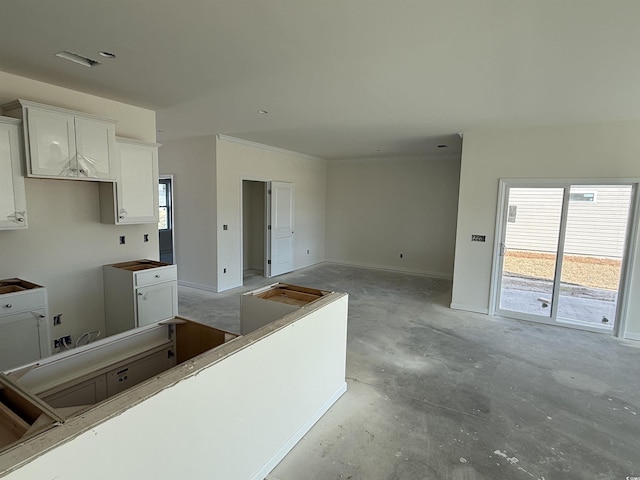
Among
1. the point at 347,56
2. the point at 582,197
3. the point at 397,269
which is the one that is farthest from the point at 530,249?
the point at 347,56

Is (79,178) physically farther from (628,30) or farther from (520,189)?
(520,189)

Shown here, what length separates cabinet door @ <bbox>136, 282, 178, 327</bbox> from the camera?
369 centimetres

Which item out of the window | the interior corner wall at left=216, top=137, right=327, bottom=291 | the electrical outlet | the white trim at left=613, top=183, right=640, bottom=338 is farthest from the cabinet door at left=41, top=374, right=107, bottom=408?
the white trim at left=613, top=183, right=640, bottom=338

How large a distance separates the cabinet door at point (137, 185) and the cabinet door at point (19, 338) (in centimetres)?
124

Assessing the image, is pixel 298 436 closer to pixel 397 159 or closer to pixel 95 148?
pixel 95 148

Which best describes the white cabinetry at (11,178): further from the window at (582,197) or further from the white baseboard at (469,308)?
the window at (582,197)


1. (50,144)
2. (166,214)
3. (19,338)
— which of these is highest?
(50,144)

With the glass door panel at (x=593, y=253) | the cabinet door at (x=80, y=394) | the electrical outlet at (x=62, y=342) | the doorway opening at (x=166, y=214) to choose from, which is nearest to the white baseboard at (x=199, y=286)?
the doorway opening at (x=166, y=214)

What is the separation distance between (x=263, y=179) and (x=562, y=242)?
16.4 ft

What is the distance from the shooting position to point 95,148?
10.9 ft

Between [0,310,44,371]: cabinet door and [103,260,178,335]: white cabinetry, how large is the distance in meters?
0.83

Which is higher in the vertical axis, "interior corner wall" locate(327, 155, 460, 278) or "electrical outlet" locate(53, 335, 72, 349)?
"interior corner wall" locate(327, 155, 460, 278)

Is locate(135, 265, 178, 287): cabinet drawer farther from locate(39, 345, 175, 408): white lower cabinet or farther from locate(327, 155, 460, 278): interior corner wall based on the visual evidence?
locate(327, 155, 460, 278): interior corner wall

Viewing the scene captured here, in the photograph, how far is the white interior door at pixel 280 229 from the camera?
277 inches
